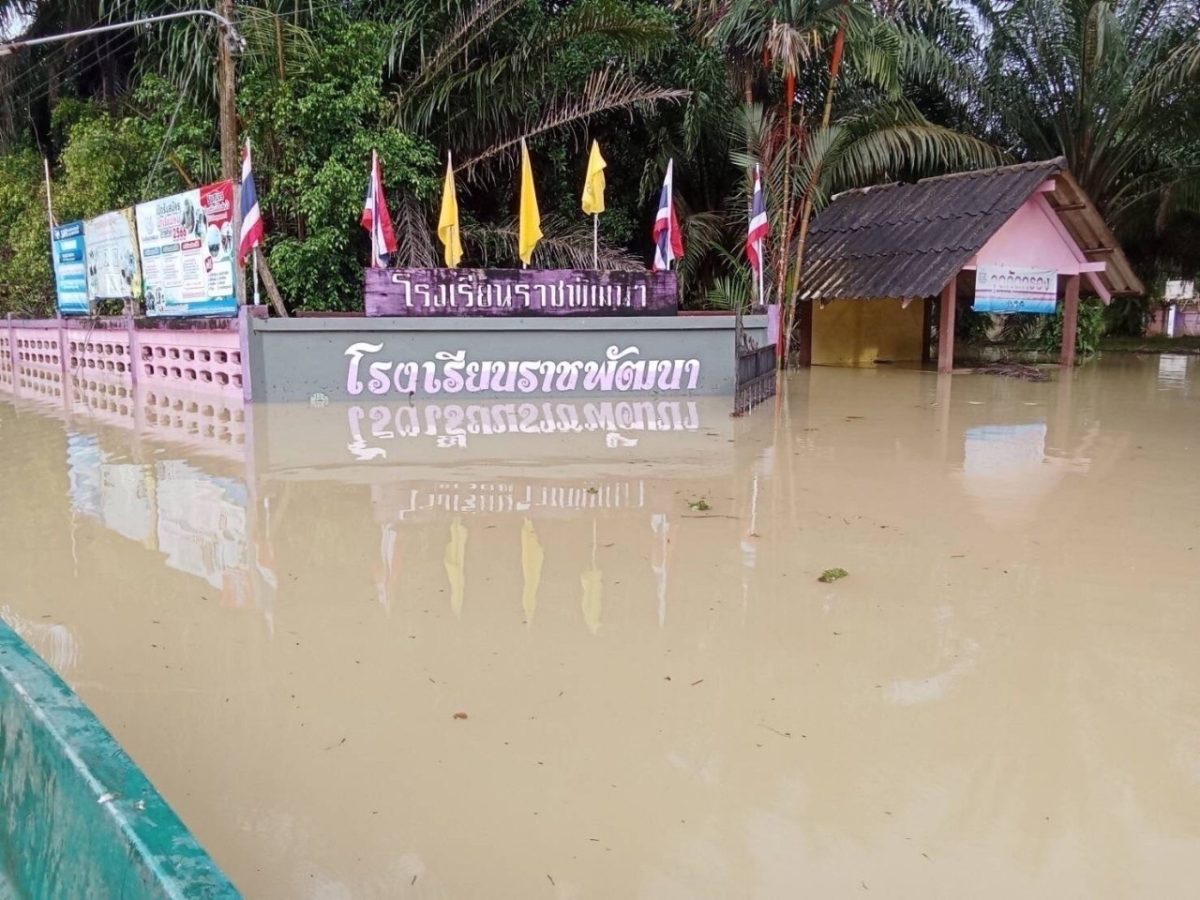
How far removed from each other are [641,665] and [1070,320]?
16.6 metres

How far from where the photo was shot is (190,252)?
12.8 meters

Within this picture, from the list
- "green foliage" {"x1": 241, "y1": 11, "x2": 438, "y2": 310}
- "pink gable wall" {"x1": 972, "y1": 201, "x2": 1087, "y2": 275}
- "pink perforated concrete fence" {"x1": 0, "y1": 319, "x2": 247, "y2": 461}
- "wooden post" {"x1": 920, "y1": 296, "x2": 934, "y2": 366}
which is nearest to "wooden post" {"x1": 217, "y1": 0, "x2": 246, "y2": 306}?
"green foliage" {"x1": 241, "y1": 11, "x2": 438, "y2": 310}

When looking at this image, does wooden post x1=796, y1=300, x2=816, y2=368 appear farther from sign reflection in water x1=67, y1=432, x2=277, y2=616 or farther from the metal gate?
sign reflection in water x1=67, y1=432, x2=277, y2=616

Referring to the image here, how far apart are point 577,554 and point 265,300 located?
404 inches

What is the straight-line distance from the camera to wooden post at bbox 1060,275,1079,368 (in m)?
17.7

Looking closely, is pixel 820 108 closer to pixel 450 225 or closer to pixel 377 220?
pixel 450 225

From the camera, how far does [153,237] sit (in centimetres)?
1362

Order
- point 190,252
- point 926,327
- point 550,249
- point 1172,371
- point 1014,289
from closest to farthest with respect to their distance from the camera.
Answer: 1. point 190,252
2. point 550,249
3. point 1014,289
4. point 1172,371
5. point 926,327

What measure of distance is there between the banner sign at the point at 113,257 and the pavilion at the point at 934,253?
422 inches

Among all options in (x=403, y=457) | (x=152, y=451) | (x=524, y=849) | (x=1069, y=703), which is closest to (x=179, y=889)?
(x=524, y=849)

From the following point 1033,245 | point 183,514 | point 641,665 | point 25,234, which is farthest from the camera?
point 25,234

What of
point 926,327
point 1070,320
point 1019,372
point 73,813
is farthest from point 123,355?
point 1070,320

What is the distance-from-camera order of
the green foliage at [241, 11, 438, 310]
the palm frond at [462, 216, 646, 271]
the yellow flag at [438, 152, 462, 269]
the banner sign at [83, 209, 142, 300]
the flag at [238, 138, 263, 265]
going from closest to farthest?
the flag at [238, 138, 263, 265]
the yellow flag at [438, 152, 462, 269]
the green foliage at [241, 11, 438, 310]
the banner sign at [83, 209, 142, 300]
the palm frond at [462, 216, 646, 271]

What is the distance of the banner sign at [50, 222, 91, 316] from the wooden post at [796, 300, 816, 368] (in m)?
12.7
